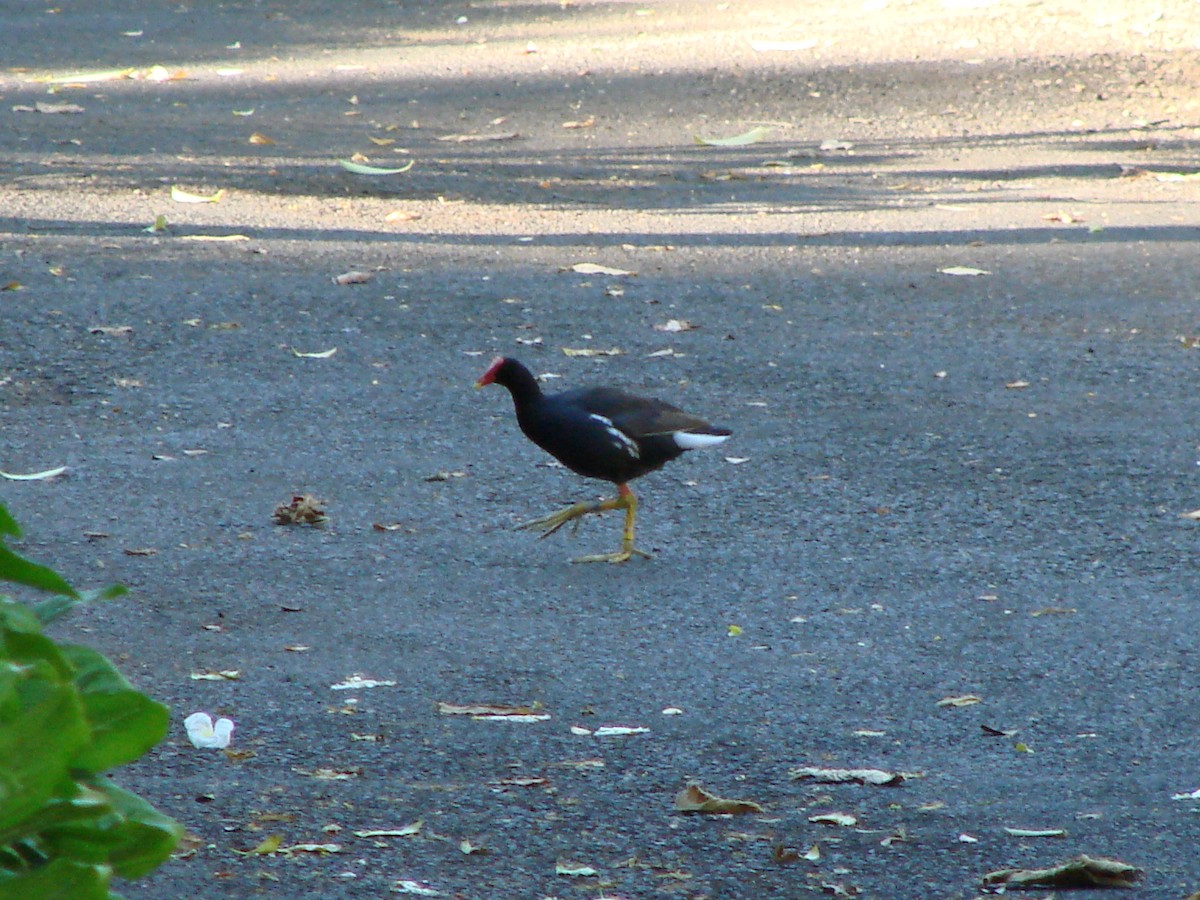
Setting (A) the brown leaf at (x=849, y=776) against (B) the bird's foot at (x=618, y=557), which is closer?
(A) the brown leaf at (x=849, y=776)

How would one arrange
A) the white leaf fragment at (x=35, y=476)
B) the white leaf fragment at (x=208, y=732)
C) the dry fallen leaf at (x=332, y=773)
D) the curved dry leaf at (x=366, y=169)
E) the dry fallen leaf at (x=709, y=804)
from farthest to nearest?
the curved dry leaf at (x=366, y=169) → the white leaf fragment at (x=35, y=476) → the white leaf fragment at (x=208, y=732) → the dry fallen leaf at (x=332, y=773) → the dry fallen leaf at (x=709, y=804)

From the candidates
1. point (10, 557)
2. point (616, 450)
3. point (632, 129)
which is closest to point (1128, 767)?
point (616, 450)

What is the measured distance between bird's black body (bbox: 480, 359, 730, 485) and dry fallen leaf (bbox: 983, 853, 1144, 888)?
2.37m

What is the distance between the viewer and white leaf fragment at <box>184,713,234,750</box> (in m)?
3.86

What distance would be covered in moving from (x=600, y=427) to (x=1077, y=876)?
249 cm

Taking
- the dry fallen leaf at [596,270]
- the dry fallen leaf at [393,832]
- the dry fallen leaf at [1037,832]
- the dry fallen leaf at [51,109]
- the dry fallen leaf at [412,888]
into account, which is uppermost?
the dry fallen leaf at [51,109]

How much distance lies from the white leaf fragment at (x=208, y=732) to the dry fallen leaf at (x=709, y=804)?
113 cm

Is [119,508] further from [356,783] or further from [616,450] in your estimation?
[356,783]

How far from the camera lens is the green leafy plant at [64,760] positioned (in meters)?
0.96

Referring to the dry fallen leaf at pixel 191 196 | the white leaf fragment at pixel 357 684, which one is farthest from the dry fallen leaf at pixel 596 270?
the white leaf fragment at pixel 357 684

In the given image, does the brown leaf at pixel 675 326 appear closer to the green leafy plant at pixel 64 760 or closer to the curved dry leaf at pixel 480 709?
the curved dry leaf at pixel 480 709

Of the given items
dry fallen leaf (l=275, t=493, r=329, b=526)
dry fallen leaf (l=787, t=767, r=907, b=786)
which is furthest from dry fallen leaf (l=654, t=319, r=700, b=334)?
dry fallen leaf (l=787, t=767, r=907, b=786)

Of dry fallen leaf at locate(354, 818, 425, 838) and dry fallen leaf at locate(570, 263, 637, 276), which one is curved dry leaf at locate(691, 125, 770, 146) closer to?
dry fallen leaf at locate(570, 263, 637, 276)

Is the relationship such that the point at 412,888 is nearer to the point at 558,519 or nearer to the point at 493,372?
the point at 558,519
